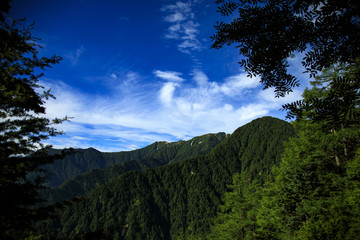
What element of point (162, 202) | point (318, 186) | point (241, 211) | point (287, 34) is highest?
point (287, 34)

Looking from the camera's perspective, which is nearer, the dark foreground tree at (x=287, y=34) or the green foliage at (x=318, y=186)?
the dark foreground tree at (x=287, y=34)

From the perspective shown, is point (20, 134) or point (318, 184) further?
point (318, 184)

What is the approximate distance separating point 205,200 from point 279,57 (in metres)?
188

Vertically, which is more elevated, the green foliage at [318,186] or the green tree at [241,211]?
the green foliage at [318,186]

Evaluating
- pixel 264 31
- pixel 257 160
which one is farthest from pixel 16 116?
pixel 257 160

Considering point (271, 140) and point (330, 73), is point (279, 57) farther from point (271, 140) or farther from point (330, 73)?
point (271, 140)

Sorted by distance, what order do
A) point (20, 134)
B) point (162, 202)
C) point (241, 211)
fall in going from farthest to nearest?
point (162, 202) → point (241, 211) → point (20, 134)

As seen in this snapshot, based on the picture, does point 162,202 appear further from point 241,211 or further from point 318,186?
point 318,186

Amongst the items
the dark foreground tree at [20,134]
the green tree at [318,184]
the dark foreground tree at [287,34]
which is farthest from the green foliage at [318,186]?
the dark foreground tree at [20,134]

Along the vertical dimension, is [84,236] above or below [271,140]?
below

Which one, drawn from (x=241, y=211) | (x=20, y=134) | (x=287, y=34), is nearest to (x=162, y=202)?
(x=241, y=211)

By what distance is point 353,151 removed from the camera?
11734 mm

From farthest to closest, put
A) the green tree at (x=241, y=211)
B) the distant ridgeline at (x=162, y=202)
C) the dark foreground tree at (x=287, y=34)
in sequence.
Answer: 1. the distant ridgeline at (x=162, y=202)
2. the green tree at (x=241, y=211)
3. the dark foreground tree at (x=287, y=34)

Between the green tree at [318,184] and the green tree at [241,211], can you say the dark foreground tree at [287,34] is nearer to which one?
the green tree at [318,184]
